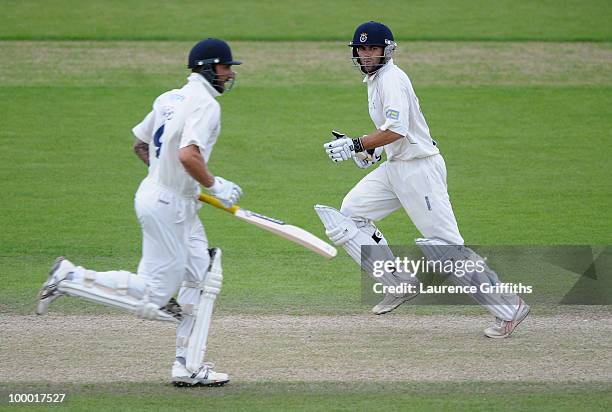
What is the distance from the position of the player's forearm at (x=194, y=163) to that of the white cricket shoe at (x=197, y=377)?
3.85 ft

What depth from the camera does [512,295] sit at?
7254 mm

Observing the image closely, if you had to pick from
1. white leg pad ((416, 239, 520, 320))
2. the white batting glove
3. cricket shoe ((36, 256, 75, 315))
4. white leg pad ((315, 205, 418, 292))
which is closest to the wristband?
white leg pad ((315, 205, 418, 292))

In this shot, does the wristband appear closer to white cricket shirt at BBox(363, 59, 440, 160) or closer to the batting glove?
the batting glove

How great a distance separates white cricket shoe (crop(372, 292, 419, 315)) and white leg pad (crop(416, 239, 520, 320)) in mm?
471

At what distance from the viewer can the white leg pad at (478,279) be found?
7.18 meters

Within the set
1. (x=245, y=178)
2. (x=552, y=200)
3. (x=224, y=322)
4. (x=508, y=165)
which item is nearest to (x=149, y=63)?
(x=245, y=178)

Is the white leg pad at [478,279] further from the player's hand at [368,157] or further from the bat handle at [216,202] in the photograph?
the bat handle at [216,202]

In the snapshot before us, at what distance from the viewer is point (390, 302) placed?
7758 millimetres

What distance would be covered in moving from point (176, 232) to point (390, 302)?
2.25 m

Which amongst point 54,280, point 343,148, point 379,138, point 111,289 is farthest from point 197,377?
point 379,138

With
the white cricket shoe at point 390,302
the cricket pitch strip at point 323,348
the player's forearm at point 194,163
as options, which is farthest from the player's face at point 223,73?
the white cricket shoe at point 390,302

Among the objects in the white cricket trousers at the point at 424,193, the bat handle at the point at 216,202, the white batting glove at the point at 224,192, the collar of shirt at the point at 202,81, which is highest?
the collar of shirt at the point at 202,81

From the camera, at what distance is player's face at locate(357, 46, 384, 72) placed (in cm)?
737

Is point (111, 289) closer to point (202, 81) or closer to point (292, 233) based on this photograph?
point (292, 233)
